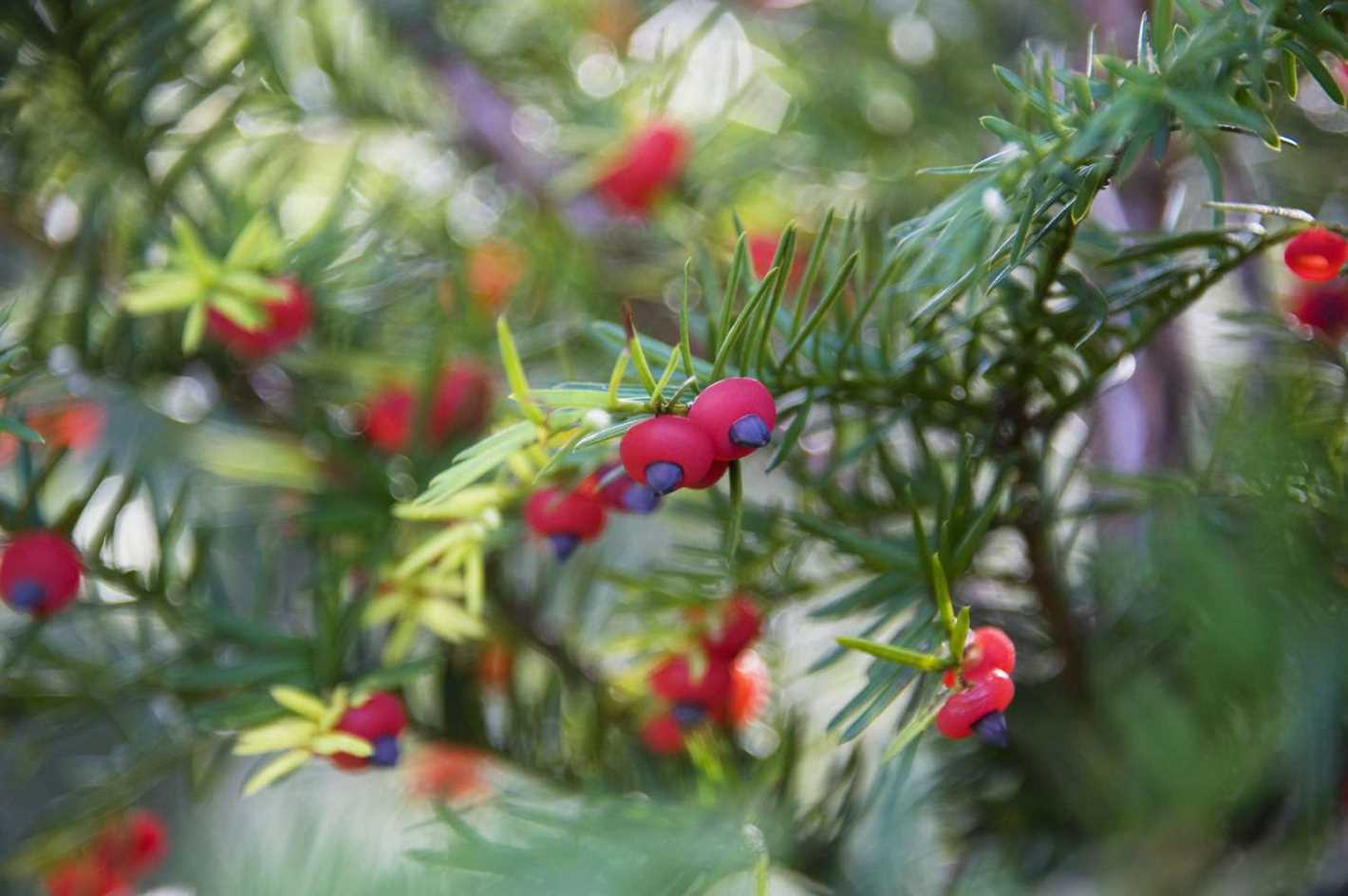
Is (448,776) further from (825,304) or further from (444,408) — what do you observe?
(825,304)

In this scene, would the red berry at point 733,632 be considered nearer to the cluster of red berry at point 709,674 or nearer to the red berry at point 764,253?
the cluster of red berry at point 709,674

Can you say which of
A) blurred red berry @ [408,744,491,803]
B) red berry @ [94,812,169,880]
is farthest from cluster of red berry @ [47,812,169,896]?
blurred red berry @ [408,744,491,803]

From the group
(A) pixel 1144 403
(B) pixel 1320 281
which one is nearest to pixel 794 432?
(B) pixel 1320 281

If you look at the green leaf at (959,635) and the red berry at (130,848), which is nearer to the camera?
the green leaf at (959,635)

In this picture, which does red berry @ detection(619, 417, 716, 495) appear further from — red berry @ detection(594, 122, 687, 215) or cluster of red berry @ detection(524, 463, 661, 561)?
red berry @ detection(594, 122, 687, 215)

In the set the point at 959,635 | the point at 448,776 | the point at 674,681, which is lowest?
the point at 448,776

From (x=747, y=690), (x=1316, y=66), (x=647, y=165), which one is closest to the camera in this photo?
(x=1316, y=66)

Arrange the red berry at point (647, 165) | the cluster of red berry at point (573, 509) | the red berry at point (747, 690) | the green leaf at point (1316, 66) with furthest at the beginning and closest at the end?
the red berry at point (647, 165), the red berry at point (747, 690), the cluster of red berry at point (573, 509), the green leaf at point (1316, 66)

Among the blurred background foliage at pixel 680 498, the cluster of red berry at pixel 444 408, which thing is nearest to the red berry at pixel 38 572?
the blurred background foliage at pixel 680 498
